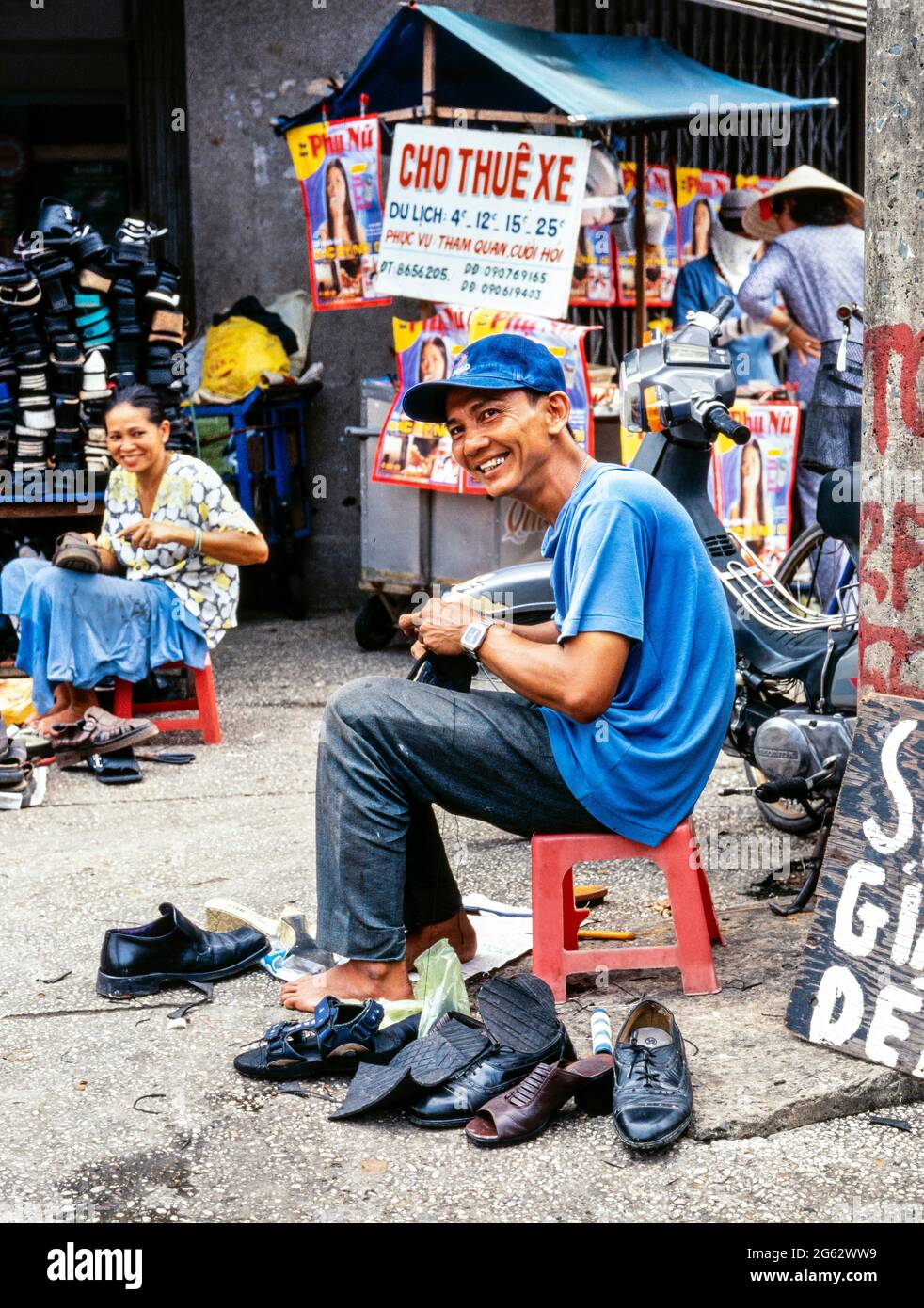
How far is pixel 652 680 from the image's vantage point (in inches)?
130

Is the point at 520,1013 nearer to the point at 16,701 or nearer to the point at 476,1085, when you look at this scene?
the point at 476,1085

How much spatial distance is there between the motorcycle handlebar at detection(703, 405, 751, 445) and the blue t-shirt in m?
1.08

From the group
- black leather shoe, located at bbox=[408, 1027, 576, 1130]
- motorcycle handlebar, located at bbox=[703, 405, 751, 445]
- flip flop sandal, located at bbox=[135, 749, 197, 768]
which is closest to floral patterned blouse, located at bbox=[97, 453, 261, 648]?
flip flop sandal, located at bbox=[135, 749, 197, 768]

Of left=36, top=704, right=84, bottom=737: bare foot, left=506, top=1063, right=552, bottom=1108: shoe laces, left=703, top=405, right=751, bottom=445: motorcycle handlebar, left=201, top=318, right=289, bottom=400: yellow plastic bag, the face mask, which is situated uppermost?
the face mask

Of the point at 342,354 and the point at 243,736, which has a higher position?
the point at 342,354

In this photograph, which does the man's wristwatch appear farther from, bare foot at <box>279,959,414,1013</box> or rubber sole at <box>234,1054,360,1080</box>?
rubber sole at <box>234,1054,360,1080</box>

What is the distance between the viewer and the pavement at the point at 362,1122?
8.91ft

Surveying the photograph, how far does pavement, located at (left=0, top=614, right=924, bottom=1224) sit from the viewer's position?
2.72m

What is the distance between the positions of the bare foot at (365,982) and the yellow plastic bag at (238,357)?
560 cm

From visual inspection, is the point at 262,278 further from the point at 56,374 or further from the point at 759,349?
the point at 759,349
